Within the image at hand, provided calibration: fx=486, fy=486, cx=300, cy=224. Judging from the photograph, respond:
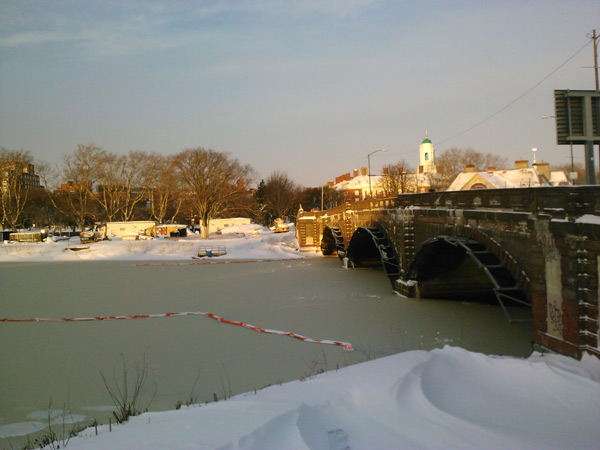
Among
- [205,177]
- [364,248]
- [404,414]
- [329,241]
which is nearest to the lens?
[404,414]

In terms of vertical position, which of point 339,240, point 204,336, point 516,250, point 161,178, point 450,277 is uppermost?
point 161,178

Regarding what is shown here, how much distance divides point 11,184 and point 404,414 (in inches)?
→ 3115

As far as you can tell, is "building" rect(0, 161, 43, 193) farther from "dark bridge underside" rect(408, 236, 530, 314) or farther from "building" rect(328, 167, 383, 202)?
"dark bridge underside" rect(408, 236, 530, 314)

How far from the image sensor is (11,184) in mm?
71625

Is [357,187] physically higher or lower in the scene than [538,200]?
higher

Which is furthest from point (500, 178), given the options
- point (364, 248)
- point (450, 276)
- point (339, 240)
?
point (450, 276)

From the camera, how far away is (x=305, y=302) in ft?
73.2

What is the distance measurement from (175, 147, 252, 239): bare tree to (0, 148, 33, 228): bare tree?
2383 centimetres

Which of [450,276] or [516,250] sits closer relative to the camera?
[516,250]

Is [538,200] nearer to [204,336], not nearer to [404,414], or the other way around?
[404,414]

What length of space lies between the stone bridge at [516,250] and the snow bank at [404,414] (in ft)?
7.58

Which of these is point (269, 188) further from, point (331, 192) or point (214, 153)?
point (214, 153)

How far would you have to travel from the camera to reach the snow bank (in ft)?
18.3

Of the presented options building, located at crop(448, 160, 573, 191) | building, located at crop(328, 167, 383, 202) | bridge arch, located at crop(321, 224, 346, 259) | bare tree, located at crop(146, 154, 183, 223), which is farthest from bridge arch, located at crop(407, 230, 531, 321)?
building, located at crop(328, 167, 383, 202)
